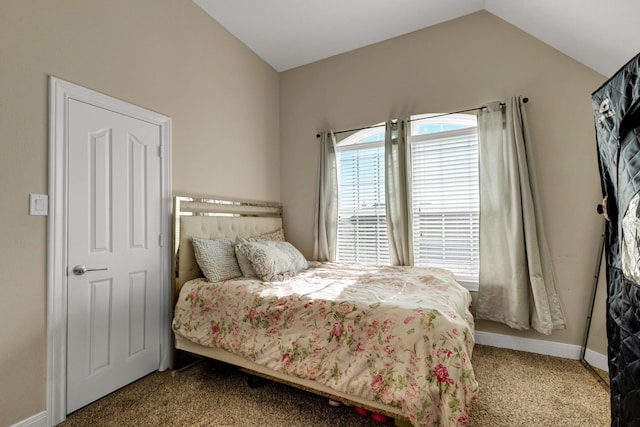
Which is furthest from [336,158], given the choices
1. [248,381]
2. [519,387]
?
[519,387]

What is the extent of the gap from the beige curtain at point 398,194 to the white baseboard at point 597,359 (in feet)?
4.98

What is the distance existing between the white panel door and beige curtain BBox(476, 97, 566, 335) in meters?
2.86

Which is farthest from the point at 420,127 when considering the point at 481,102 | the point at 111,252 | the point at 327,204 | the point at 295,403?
the point at 111,252

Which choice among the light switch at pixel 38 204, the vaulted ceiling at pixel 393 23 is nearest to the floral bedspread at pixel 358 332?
the light switch at pixel 38 204

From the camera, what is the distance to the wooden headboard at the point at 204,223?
2.37 meters

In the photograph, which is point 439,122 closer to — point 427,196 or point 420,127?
point 420,127

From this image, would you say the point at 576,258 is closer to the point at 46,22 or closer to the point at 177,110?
the point at 177,110

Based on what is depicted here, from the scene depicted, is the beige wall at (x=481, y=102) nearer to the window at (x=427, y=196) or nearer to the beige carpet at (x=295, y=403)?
the window at (x=427, y=196)

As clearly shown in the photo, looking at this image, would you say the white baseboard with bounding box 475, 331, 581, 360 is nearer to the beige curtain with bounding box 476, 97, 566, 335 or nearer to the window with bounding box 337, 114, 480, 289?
the beige curtain with bounding box 476, 97, 566, 335

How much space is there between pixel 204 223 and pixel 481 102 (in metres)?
2.83

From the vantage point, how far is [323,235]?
3.36 m

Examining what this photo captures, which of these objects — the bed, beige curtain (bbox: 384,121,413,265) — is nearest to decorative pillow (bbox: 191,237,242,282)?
the bed

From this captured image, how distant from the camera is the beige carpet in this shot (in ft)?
5.51

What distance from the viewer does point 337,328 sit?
5.33 feet
